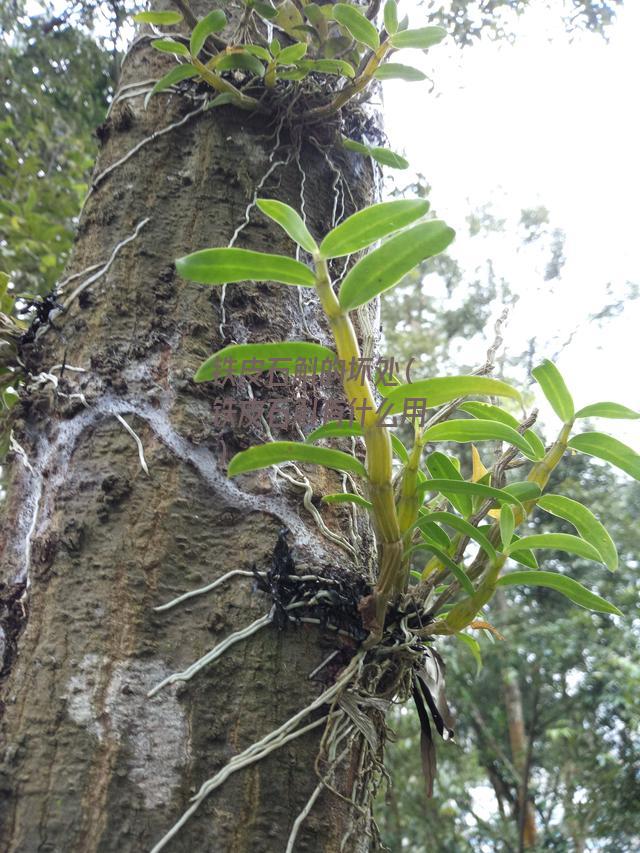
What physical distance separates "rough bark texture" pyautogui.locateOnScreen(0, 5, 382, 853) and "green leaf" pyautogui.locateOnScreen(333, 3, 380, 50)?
192 mm

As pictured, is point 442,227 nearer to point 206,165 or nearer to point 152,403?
point 152,403

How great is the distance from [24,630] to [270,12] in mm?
767

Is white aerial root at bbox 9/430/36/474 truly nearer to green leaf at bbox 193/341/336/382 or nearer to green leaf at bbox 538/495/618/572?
green leaf at bbox 193/341/336/382

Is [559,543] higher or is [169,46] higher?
[169,46]

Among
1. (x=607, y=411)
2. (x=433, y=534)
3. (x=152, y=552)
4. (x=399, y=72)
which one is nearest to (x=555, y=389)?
(x=607, y=411)

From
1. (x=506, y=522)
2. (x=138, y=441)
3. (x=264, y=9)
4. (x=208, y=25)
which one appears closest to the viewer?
(x=506, y=522)

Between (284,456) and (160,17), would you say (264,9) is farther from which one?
(284,456)

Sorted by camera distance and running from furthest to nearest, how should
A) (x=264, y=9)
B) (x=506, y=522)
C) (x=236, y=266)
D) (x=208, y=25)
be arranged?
(x=264, y=9), (x=208, y=25), (x=506, y=522), (x=236, y=266)

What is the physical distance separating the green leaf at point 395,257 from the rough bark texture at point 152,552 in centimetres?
27

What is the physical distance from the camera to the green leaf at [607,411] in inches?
21.3

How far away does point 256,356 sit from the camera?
47 centimetres

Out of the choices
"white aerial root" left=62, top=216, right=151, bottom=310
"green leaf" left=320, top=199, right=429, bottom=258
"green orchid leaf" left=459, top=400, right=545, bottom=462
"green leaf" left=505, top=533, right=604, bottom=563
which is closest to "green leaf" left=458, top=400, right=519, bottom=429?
"green orchid leaf" left=459, top=400, right=545, bottom=462

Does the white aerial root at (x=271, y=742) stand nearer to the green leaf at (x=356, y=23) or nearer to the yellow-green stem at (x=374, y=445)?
the yellow-green stem at (x=374, y=445)

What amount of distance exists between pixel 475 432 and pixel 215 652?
0.28 m
